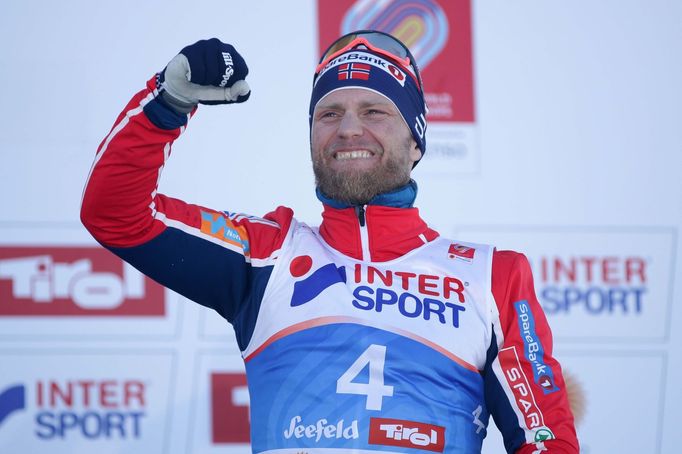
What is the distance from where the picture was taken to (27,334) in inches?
94.1

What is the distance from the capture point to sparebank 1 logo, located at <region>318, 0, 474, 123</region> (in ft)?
8.61

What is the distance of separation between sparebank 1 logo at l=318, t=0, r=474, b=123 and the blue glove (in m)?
1.10

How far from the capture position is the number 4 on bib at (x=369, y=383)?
64.2 inches

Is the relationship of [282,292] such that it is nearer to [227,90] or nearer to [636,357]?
[227,90]

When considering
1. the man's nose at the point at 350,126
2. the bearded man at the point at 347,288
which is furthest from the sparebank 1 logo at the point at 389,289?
the man's nose at the point at 350,126

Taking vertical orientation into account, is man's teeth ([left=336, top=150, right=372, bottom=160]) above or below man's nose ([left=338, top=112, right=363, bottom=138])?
below

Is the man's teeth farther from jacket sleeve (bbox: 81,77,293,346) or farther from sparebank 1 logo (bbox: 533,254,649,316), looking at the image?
sparebank 1 logo (bbox: 533,254,649,316)

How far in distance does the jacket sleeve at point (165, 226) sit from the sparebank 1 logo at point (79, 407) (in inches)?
29.3

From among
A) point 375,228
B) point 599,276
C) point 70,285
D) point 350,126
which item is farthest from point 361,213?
point 599,276

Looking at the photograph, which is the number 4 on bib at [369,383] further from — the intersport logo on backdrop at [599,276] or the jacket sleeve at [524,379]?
the intersport logo on backdrop at [599,276]

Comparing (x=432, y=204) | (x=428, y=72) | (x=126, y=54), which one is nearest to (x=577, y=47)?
(x=428, y=72)

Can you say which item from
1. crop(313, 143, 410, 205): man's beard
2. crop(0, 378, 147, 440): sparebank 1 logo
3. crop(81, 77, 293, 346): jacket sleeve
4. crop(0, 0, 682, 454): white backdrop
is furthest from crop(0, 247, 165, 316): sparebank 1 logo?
crop(313, 143, 410, 205): man's beard

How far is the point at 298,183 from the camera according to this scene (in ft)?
8.34

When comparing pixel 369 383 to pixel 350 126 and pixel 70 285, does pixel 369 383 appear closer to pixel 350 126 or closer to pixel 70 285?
pixel 350 126
